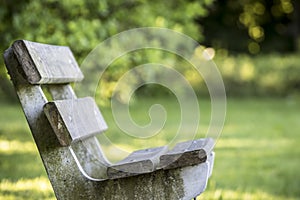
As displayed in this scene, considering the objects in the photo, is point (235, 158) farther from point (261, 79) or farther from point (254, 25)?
point (254, 25)

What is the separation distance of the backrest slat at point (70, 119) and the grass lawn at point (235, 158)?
4.43ft

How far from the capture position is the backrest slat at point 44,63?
2.57 meters

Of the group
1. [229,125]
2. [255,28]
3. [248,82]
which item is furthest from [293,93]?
[255,28]

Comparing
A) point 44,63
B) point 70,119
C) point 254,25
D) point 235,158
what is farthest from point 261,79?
point 70,119

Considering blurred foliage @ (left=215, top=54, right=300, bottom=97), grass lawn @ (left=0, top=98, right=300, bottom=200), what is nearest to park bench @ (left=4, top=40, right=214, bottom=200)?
grass lawn @ (left=0, top=98, right=300, bottom=200)

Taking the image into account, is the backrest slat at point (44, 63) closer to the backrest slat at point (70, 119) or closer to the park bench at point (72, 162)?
the park bench at point (72, 162)

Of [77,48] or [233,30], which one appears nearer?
[77,48]

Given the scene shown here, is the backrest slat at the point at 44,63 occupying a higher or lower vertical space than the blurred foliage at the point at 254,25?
lower

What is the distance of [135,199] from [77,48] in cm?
377

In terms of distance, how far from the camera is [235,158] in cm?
774

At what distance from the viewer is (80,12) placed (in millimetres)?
6555

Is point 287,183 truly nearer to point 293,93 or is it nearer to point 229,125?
point 229,125

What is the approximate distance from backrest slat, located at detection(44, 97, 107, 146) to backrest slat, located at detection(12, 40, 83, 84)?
0.43 feet

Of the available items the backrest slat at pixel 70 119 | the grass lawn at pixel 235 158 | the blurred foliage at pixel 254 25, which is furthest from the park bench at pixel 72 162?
the blurred foliage at pixel 254 25
